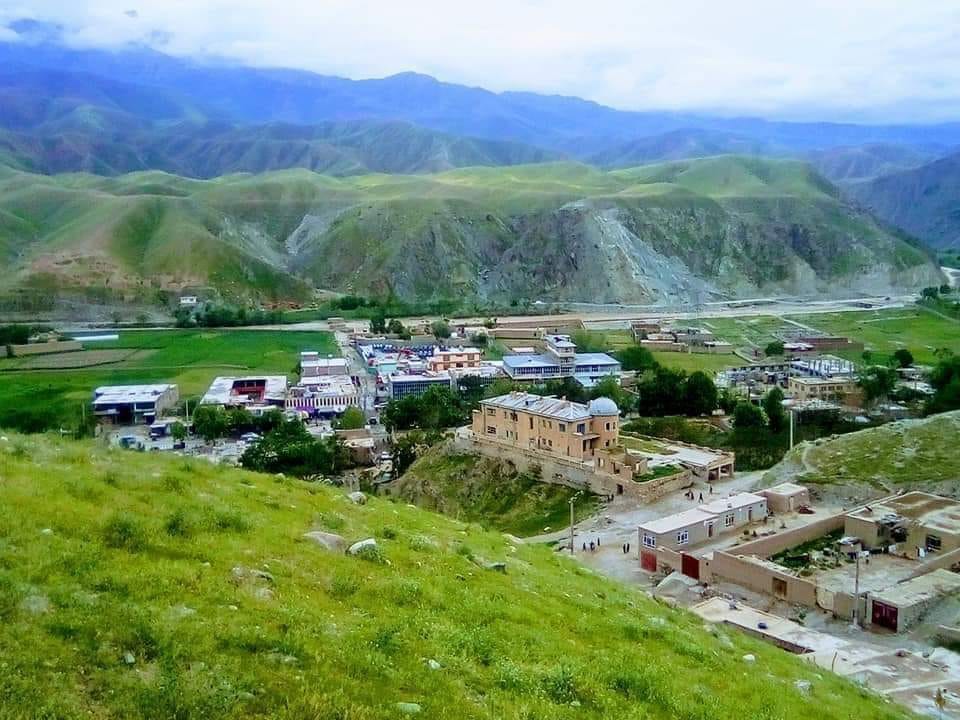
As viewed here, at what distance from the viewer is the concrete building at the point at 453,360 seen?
75875 millimetres

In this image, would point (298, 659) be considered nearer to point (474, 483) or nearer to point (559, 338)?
point (474, 483)

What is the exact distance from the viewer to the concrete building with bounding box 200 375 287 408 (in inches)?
2584

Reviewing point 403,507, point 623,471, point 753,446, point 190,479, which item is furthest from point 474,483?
point 190,479

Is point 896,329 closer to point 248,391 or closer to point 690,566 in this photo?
point 248,391

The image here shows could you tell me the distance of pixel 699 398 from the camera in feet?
185

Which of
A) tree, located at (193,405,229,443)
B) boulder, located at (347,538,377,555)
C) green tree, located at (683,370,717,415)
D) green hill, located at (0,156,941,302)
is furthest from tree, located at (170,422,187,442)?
green hill, located at (0,156,941,302)

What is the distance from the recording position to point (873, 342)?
91188 millimetres

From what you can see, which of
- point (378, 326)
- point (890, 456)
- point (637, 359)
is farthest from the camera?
point (378, 326)

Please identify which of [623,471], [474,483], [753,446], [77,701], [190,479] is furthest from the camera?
[753,446]

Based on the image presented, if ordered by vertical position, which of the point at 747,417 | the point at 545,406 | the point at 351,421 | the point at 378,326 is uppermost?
the point at 545,406

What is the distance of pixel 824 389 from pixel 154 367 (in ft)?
182

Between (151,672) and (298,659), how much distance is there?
3.88ft

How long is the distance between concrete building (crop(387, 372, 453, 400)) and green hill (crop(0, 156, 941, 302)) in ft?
198

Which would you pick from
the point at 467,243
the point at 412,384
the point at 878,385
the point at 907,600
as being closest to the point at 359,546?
the point at 907,600
